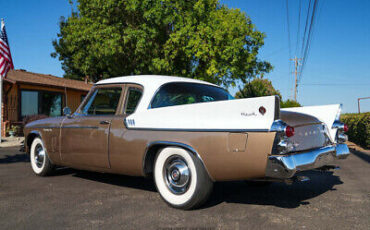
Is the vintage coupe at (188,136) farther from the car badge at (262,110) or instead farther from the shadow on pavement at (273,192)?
the shadow on pavement at (273,192)

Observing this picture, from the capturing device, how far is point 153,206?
3.76 meters

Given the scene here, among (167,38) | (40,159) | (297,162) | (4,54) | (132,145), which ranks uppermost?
(167,38)

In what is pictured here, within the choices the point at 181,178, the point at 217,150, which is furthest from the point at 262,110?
the point at 181,178

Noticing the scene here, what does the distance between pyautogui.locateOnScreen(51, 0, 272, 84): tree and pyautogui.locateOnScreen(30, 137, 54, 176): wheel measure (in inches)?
350

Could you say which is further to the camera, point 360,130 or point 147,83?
point 360,130

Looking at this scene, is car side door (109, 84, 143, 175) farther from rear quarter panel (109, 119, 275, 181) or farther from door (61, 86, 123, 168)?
door (61, 86, 123, 168)

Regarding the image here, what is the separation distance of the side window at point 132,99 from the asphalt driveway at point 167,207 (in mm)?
1177

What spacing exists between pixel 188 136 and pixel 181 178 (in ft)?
1.71

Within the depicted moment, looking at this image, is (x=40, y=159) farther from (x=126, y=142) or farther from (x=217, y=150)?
(x=217, y=150)

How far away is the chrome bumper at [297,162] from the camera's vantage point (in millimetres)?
2982

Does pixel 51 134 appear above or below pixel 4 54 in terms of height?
below

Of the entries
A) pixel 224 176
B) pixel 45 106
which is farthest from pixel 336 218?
pixel 45 106

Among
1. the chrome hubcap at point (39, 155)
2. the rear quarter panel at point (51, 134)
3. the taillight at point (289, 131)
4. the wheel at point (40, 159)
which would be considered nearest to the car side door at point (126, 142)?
the rear quarter panel at point (51, 134)

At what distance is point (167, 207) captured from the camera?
Answer: 372 cm
